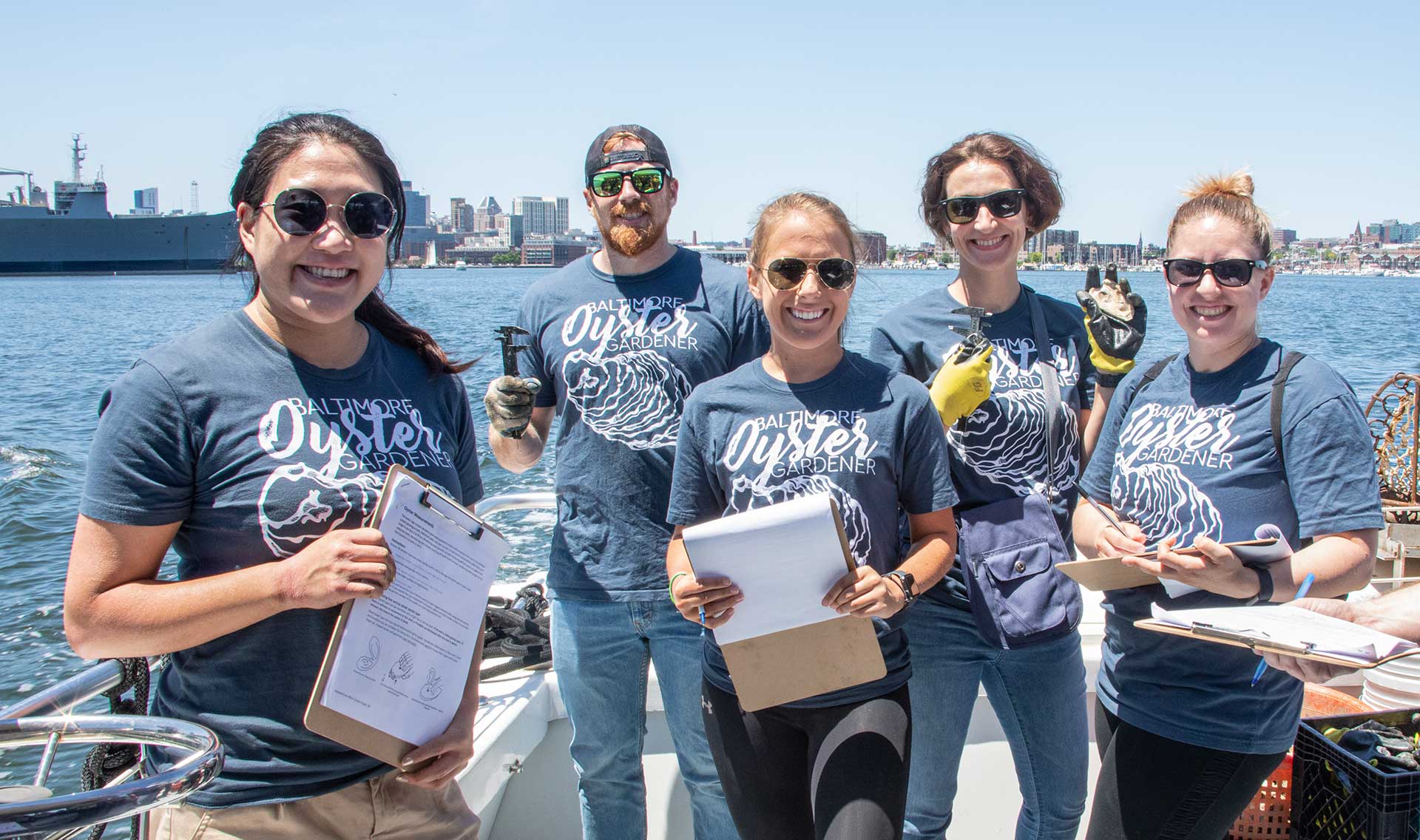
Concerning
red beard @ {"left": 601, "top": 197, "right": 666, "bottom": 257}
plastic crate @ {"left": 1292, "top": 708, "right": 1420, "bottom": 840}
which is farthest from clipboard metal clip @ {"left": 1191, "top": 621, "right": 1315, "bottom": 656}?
red beard @ {"left": 601, "top": 197, "right": 666, "bottom": 257}

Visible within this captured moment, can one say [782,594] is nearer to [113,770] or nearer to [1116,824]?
[1116,824]

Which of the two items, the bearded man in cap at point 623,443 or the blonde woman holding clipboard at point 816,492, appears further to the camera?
the bearded man in cap at point 623,443

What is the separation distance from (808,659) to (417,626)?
31.8 inches

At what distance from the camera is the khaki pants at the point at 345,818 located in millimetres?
1692

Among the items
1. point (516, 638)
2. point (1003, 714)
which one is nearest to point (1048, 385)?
point (1003, 714)

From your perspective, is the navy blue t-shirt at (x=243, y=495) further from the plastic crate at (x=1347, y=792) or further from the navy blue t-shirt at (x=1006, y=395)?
the plastic crate at (x=1347, y=792)

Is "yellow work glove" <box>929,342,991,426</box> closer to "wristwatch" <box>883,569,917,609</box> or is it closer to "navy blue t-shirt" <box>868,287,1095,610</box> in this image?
"navy blue t-shirt" <box>868,287,1095,610</box>

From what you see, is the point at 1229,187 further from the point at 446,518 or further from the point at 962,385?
the point at 446,518

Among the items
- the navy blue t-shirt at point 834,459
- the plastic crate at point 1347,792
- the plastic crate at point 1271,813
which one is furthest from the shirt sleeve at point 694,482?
the plastic crate at point 1271,813

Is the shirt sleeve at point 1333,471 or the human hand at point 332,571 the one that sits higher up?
the shirt sleeve at point 1333,471

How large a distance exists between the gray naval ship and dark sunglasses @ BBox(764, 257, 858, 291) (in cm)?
8474

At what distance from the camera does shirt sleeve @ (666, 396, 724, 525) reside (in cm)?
228

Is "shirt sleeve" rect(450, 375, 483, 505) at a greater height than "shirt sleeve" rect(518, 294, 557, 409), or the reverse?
"shirt sleeve" rect(518, 294, 557, 409)

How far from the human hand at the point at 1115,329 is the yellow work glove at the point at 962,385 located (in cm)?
45
